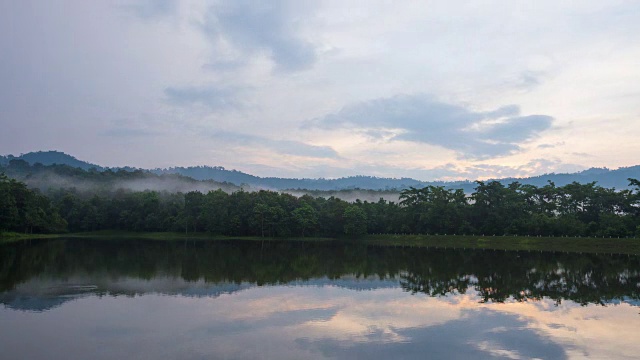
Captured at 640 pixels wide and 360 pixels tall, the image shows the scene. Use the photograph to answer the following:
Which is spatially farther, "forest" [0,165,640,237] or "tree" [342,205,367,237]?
"tree" [342,205,367,237]

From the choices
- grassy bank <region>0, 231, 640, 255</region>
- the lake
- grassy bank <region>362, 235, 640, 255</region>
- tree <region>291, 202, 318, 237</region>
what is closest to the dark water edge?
the lake

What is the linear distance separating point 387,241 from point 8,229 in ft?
223

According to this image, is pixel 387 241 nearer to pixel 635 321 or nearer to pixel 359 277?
pixel 359 277

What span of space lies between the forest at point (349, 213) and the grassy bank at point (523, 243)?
2.81 meters

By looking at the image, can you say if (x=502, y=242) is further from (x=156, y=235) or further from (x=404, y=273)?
(x=156, y=235)

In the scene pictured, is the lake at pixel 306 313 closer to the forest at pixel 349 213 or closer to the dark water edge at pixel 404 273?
the dark water edge at pixel 404 273

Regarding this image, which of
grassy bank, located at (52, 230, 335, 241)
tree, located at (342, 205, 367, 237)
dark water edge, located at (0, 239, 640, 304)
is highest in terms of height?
tree, located at (342, 205, 367, 237)

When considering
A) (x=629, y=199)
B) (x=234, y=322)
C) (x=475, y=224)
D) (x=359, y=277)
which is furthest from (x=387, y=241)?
(x=234, y=322)

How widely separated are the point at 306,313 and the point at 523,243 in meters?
61.7

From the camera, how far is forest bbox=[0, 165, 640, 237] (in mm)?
73062

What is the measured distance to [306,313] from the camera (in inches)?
797

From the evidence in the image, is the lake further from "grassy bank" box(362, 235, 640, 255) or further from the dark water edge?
"grassy bank" box(362, 235, 640, 255)

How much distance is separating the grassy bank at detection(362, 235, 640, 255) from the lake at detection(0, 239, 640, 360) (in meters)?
30.7

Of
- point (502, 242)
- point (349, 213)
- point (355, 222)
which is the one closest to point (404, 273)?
point (502, 242)
